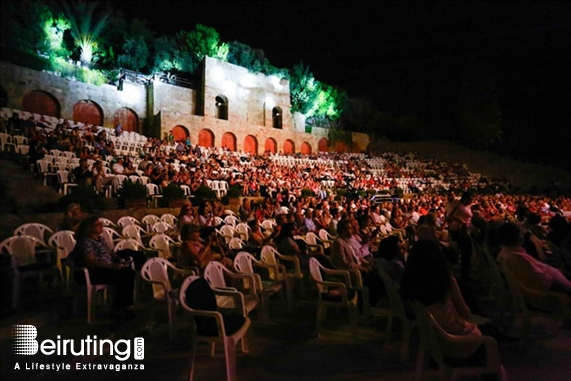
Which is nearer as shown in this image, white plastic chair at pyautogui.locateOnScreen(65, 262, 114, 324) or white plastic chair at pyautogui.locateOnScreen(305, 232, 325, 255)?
white plastic chair at pyautogui.locateOnScreen(65, 262, 114, 324)

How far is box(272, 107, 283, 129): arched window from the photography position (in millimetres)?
36219

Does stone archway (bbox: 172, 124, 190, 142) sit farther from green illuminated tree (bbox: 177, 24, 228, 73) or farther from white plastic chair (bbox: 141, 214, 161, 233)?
white plastic chair (bbox: 141, 214, 161, 233)

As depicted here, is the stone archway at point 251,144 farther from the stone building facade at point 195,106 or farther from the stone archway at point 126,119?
the stone archway at point 126,119

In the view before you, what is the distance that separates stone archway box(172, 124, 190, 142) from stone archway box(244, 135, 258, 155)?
5.79 meters

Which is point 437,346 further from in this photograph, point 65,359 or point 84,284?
point 84,284

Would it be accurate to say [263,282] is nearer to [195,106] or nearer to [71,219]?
[71,219]

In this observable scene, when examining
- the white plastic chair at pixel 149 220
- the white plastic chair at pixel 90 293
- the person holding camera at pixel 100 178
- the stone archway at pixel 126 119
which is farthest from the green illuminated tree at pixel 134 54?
the white plastic chair at pixel 90 293

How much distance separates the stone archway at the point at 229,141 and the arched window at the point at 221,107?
1.88 metres

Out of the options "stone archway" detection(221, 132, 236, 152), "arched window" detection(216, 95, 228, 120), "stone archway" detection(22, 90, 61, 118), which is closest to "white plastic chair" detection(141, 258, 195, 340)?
"stone archway" detection(22, 90, 61, 118)

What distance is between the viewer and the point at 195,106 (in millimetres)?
30672

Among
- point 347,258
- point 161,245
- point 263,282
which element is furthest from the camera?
point 161,245

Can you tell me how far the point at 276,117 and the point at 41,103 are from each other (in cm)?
2009

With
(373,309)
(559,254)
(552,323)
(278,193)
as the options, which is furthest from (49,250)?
(278,193)

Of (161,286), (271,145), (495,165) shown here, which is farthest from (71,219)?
(495,165)
